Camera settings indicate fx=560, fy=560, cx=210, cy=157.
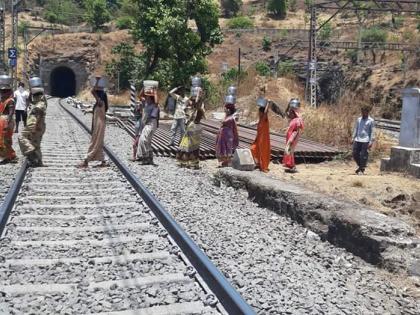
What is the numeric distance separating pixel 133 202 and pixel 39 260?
2787 millimetres

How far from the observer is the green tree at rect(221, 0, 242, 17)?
89.3 m

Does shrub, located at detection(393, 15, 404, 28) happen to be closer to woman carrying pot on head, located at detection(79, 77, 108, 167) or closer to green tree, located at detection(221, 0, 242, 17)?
green tree, located at detection(221, 0, 242, 17)

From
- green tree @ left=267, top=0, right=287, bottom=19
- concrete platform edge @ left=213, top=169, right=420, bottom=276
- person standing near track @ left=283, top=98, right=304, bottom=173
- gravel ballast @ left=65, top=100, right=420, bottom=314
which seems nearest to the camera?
gravel ballast @ left=65, top=100, right=420, bottom=314

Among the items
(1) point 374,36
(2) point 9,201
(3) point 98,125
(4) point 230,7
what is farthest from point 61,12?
(2) point 9,201

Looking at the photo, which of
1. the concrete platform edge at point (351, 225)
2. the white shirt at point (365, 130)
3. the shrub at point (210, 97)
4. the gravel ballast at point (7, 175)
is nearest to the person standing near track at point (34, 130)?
the gravel ballast at point (7, 175)

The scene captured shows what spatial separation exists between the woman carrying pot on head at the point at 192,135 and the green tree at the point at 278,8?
7590cm

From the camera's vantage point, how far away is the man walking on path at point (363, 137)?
488 inches

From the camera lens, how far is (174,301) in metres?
4.41

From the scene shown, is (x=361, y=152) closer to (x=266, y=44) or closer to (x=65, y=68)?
(x=266, y=44)

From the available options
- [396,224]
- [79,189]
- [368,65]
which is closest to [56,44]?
[368,65]

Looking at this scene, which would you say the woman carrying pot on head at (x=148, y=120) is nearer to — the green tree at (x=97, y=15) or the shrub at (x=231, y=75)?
the shrub at (x=231, y=75)

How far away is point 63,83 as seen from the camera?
227 ft

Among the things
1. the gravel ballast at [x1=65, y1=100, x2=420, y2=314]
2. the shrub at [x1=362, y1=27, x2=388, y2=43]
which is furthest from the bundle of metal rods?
the shrub at [x1=362, y1=27, x2=388, y2=43]

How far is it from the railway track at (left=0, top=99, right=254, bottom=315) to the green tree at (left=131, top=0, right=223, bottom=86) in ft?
65.8
